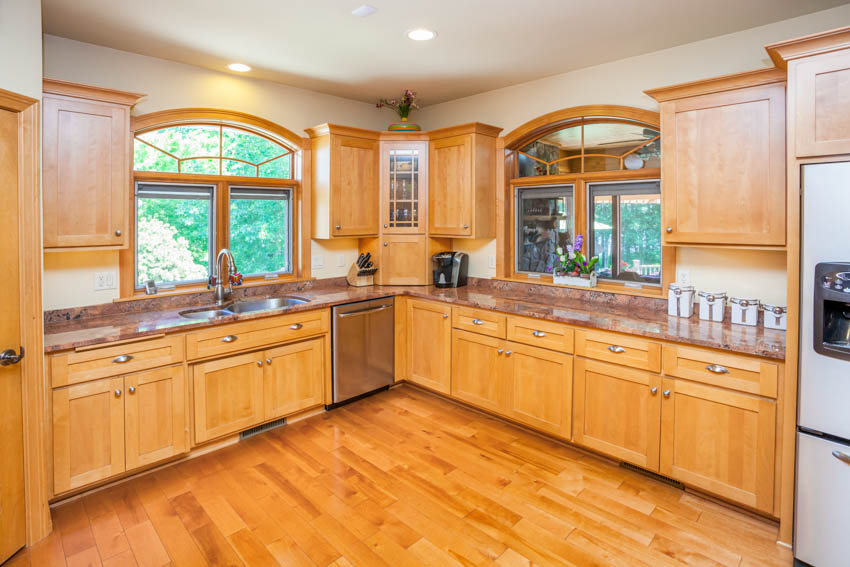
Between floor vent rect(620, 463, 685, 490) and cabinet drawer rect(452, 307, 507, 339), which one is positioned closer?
floor vent rect(620, 463, 685, 490)

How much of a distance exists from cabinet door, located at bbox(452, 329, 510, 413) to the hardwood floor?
0.37 metres

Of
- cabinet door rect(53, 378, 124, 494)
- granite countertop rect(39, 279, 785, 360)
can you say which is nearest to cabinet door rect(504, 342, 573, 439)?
granite countertop rect(39, 279, 785, 360)

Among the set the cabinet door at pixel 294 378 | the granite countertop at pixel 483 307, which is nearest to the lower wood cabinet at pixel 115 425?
the granite countertop at pixel 483 307

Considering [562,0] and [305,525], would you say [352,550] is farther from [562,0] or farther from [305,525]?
[562,0]

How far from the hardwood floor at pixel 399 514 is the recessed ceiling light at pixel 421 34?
2.66 meters

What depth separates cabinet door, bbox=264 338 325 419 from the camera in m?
3.34

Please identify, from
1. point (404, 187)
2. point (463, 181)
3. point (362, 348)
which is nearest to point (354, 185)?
point (404, 187)

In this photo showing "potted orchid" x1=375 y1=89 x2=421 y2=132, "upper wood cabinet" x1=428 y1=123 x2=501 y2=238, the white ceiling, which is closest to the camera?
the white ceiling

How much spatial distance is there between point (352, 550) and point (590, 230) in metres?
2.81

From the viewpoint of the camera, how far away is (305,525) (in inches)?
92.8

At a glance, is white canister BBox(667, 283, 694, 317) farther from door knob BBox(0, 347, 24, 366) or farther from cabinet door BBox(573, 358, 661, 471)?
door knob BBox(0, 347, 24, 366)

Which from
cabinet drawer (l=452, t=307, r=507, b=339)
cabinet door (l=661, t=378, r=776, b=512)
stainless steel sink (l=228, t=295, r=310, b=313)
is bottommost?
cabinet door (l=661, t=378, r=776, b=512)

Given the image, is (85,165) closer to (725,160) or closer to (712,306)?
(725,160)

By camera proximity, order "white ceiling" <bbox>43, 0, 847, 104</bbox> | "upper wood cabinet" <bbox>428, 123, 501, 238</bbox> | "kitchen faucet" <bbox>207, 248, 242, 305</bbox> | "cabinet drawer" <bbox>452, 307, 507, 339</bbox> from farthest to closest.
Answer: "upper wood cabinet" <bbox>428, 123, 501, 238</bbox> < "kitchen faucet" <bbox>207, 248, 242, 305</bbox> < "cabinet drawer" <bbox>452, 307, 507, 339</bbox> < "white ceiling" <bbox>43, 0, 847, 104</bbox>
